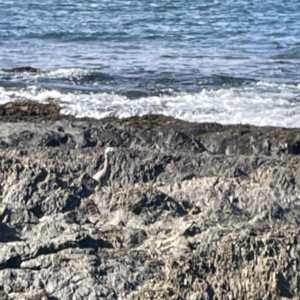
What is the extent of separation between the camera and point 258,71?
16016 millimetres

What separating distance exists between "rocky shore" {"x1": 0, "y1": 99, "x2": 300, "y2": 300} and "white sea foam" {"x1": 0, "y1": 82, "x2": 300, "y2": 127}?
5.52 m

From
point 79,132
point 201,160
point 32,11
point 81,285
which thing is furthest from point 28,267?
point 32,11

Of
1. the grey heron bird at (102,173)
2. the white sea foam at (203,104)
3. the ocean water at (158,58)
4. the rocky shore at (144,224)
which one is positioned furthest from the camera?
the ocean water at (158,58)

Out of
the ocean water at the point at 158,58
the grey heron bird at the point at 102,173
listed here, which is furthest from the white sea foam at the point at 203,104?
the grey heron bird at the point at 102,173

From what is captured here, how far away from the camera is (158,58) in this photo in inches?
685

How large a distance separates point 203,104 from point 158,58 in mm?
4815

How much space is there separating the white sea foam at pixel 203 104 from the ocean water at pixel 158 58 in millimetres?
16

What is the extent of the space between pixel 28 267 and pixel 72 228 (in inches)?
16.6

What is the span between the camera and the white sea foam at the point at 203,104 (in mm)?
11828

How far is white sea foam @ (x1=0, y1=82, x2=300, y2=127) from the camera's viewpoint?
11828 mm

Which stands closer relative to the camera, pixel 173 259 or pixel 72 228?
pixel 173 259

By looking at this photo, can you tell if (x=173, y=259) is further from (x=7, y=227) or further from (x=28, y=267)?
(x=7, y=227)

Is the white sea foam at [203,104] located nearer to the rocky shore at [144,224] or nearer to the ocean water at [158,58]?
the ocean water at [158,58]

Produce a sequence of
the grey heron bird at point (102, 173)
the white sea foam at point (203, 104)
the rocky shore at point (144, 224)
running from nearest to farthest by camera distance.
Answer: the rocky shore at point (144, 224) < the grey heron bird at point (102, 173) < the white sea foam at point (203, 104)
